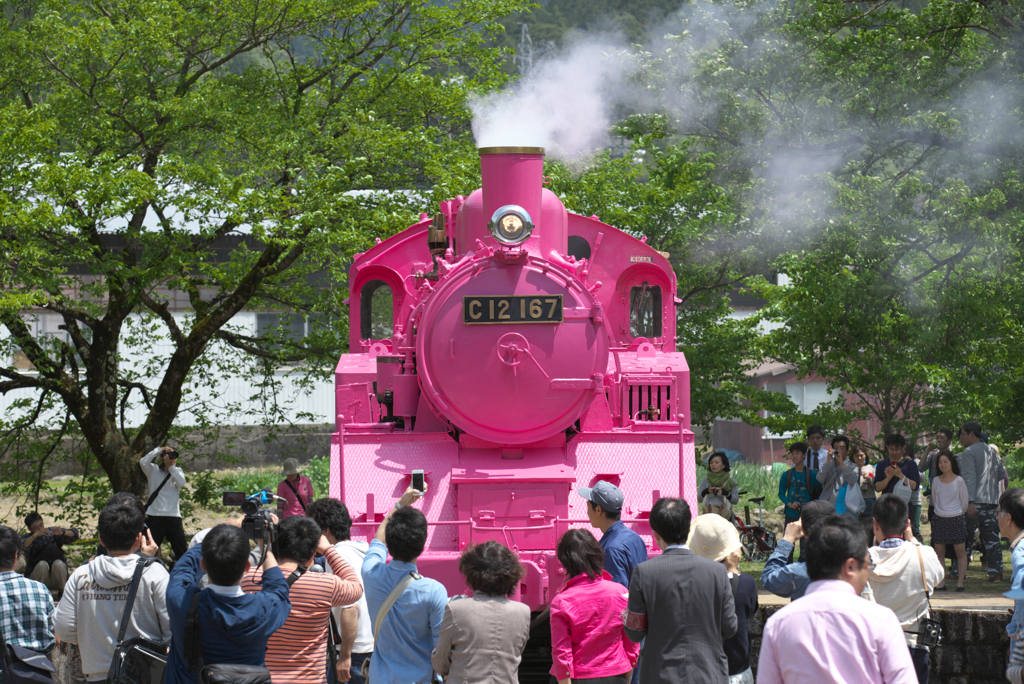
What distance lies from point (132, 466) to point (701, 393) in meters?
7.30

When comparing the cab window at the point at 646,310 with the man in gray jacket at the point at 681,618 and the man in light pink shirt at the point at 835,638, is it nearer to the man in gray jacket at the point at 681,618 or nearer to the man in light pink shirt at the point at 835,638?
the man in gray jacket at the point at 681,618

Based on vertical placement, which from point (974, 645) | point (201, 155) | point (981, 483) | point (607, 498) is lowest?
point (974, 645)

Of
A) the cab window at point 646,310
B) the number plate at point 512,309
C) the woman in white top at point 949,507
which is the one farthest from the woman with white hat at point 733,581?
the woman in white top at point 949,507

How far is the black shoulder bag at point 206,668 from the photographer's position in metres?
3.84

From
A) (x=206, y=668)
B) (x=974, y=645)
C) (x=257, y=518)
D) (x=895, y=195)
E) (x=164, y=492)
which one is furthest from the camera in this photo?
(x=895, y=195)

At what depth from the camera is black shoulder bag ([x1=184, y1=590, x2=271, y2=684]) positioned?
3.84 m

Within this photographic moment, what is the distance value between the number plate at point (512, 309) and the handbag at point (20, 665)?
3.24 meters

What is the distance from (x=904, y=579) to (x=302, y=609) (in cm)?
279

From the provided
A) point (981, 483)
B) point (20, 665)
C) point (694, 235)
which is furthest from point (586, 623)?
point (694, 235)

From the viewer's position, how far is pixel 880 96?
461 inches

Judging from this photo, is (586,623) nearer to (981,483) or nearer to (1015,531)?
(1015,531)

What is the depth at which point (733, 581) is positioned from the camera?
4.48m

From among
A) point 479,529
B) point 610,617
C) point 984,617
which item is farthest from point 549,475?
point 984,617

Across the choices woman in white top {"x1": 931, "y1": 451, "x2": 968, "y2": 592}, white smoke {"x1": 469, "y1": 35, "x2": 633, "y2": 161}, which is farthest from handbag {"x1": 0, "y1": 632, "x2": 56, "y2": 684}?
woman in white top {"x1": 931, "y1": 451, "x2": 968, "y2": 592}
